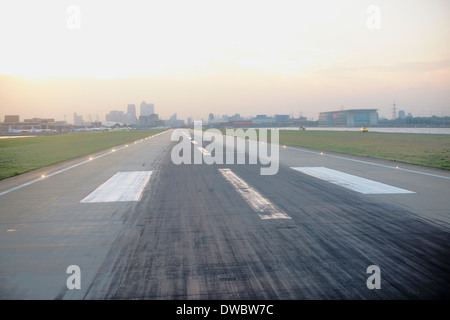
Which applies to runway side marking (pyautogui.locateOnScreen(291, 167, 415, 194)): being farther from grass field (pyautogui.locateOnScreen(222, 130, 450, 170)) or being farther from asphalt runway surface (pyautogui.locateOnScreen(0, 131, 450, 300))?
grass field (pyautogui.locateOnScreen(222, 130, 450, 170))

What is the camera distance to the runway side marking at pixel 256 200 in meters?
6.60

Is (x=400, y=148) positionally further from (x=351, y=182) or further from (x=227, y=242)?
(x=227, y=242)

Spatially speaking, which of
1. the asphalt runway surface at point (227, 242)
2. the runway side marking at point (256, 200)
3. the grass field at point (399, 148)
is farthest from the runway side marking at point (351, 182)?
the grass field at point (399, 148)

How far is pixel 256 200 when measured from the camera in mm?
8000

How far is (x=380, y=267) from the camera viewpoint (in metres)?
4.07

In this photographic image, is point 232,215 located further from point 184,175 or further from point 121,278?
point 184,175

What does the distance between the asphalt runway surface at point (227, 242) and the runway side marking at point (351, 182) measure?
0.14 m

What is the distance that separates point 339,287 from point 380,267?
2.67ft

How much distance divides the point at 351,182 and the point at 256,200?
13.1 feet

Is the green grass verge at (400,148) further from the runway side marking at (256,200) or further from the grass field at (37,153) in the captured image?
the grass field at (37,153)

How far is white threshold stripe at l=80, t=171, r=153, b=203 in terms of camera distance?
334 inches

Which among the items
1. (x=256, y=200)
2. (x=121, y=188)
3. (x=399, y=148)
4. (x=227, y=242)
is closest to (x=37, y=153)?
(x=121, y=188)

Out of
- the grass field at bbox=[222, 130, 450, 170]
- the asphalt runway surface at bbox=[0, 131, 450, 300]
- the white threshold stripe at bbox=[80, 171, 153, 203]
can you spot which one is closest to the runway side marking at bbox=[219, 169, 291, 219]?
the asphalt runway surface at bbox=[0, 131, 450, 300]
